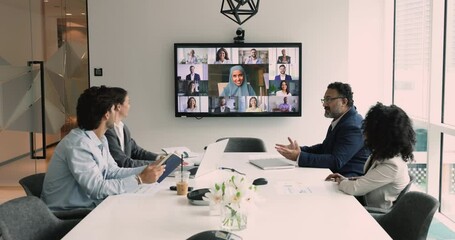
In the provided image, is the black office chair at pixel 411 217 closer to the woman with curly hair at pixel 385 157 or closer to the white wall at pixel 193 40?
the woman with curly hair at pixel 385 157

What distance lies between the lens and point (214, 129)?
6.30m

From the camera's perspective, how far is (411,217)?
2.42 metres

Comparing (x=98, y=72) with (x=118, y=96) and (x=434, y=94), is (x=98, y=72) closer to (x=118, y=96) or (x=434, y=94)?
(x=118, y=96)

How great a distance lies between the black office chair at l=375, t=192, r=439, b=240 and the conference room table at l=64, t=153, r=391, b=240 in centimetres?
17

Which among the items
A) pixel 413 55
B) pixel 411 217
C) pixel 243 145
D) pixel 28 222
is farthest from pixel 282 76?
pixel 28 222

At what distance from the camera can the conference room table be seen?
215 cm

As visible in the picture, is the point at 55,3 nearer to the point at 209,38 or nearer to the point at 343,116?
the point at 209,38

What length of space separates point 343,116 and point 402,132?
101 centimetres

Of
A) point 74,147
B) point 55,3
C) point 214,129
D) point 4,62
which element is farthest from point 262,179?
point 55,3

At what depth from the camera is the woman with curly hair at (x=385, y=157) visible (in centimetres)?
291

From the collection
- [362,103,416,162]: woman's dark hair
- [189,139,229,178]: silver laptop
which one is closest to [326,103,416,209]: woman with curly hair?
[362,103,416,162]: woman's dark hair

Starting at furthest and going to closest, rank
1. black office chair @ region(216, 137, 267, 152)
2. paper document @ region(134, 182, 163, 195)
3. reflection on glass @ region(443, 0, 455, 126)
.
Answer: black office chair @ region(216, 137, 267, 152), reflection on glass @ region(443, 0, 455, 126), paper document @ region(134, 182, 163, 195)

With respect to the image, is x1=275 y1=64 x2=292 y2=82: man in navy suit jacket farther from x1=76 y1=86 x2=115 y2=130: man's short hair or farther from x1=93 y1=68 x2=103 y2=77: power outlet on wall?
x1=76 y1=86 x2=115 y2=130: man's short hair

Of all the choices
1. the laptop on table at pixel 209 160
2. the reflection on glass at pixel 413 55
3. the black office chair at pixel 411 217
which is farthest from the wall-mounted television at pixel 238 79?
the black office chair at pixel 411 217
